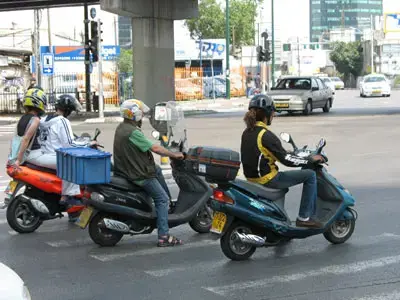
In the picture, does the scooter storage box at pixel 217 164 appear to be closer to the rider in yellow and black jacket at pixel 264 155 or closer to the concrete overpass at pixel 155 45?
the rider in yellow and black jacket at pixel 264 155

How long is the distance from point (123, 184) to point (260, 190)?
1528 millimetres

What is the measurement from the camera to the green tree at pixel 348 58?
108m

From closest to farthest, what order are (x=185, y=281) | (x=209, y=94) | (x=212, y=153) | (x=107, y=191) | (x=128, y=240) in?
(x=185, y=281), (x=212, y=153), (x=107, y=191), (x=128, y=240), (x=209, y=94)

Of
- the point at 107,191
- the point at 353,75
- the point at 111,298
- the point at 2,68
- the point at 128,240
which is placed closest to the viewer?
the point at 111,298

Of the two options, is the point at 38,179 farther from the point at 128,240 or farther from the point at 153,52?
the point at 153,52

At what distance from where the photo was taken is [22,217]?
345 inches

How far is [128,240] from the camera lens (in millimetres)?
8312

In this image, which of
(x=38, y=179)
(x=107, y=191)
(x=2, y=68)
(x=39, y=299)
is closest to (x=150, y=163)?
(x=107, y=191)

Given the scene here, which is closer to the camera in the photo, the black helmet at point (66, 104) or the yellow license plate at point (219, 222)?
the yellow license plate at point (219, 222)

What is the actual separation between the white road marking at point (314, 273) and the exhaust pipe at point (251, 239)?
58 cm

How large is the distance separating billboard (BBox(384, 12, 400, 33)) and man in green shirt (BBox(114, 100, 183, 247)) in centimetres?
7464

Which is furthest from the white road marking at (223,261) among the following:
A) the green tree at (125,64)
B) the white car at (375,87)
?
the green tree at (125,64)

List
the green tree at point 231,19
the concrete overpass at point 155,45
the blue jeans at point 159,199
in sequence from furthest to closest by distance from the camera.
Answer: the green tree at point 231,19 → the concrete overpass at point 155,45 → the blue jeans at point 159,199

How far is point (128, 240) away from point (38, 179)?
1357 mm
